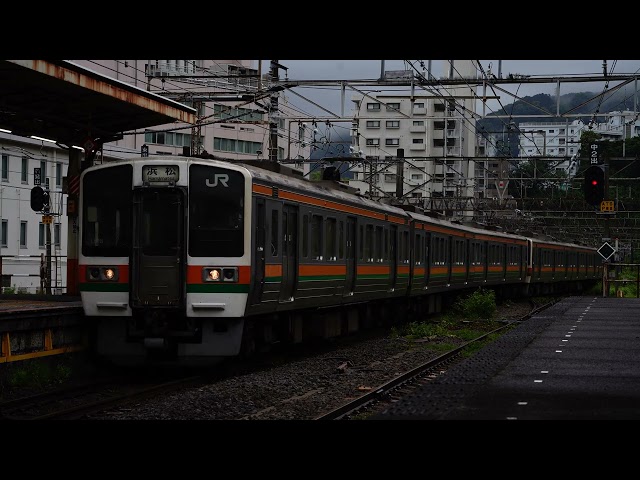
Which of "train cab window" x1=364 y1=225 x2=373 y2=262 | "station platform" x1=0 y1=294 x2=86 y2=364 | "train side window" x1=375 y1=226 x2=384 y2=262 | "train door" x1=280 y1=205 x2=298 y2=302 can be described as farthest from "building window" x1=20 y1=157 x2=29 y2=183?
"station platform" x1=0 y1=294 x2=86 y2=364

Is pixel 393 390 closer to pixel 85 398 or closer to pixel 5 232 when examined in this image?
pixel 85 398

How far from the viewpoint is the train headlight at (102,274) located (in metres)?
13.6

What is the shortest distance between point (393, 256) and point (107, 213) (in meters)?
9.70

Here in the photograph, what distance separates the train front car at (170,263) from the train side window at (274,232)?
1105mm

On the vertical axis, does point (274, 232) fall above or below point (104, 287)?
above

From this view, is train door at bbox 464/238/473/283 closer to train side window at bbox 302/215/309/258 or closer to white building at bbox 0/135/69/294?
train side window at bbox 302/215/309/258

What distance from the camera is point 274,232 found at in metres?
14.9

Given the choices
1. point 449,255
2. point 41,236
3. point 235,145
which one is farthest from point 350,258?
point 235,145

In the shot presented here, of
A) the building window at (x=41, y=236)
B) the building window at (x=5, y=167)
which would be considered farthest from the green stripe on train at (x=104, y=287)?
the building window at (x=41, y=236)

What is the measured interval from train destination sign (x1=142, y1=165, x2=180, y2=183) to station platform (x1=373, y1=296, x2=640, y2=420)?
415 centimetres

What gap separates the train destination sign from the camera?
44.8 feet

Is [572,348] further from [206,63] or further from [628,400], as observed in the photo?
[206,63]

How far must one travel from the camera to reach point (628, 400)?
36.0ft

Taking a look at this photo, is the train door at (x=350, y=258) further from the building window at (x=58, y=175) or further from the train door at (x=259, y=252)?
the building window at (x=58, y=175)
